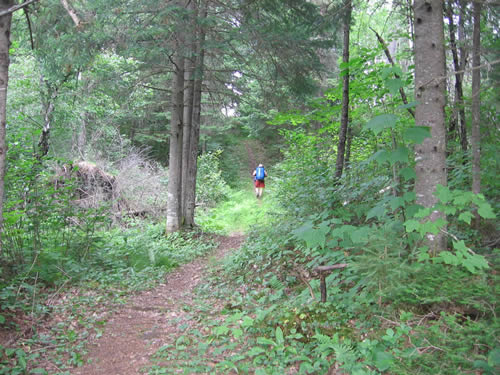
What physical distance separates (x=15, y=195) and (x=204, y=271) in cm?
386

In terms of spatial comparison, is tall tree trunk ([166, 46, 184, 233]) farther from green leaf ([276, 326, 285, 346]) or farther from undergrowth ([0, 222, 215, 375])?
green leaf ([276, 326, 285, 346])

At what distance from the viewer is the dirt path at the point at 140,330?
3646mm

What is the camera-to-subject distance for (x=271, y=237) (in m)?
6.73

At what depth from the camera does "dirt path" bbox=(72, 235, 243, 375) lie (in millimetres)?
3646

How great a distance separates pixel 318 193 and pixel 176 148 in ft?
18.4

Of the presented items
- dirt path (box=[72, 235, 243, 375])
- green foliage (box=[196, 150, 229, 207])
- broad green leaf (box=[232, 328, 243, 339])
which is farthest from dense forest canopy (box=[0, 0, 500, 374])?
green foliage (box=[196, 150, 229, 207])

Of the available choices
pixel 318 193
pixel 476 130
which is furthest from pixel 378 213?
pixel 318 193

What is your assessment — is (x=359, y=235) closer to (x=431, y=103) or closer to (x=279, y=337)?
(x=279, y=337)

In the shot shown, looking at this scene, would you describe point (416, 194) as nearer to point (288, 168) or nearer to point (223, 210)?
point (288, 168)

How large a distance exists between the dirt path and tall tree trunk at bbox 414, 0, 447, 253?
10.8ft

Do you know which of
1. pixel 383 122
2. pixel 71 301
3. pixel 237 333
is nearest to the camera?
Answer: pixel 383 122

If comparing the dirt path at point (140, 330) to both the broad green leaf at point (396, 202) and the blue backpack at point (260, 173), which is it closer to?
the broad green leaf at point (396, 202)

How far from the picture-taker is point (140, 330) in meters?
4.59

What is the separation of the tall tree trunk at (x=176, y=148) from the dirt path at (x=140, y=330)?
369cm
